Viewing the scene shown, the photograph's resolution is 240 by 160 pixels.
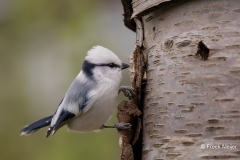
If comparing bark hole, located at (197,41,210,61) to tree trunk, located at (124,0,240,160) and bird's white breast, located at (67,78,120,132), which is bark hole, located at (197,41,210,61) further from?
bird's white breast, located at (67,78,120,132)

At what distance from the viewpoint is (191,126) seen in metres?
1.57

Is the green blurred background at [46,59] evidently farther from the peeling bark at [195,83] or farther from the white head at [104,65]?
the peeling bark at [195,83]

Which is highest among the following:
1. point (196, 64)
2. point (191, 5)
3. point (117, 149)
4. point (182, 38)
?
point (191, 5)

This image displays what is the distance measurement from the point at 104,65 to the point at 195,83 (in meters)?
0.79

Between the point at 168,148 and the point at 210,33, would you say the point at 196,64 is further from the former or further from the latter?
the point at 168,148

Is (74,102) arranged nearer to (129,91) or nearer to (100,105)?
(100,105)

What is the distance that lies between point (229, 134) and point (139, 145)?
528 mm

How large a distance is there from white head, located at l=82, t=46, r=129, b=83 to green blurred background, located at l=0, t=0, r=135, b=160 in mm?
540

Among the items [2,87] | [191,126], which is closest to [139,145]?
[191,126]

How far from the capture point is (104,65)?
2273 mm

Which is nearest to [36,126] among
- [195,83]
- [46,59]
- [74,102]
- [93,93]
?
[74,102]

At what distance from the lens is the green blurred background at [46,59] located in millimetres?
2789

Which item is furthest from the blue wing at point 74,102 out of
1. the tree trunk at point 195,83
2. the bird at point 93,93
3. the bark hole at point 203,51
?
the bark hole at point 203,51

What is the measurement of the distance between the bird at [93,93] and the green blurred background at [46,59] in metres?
0.44
